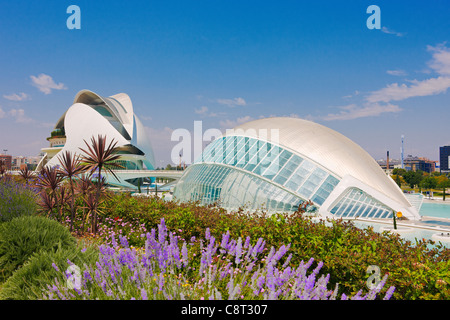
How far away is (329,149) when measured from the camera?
16625mm

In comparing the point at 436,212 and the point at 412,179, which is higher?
the point at 412,179

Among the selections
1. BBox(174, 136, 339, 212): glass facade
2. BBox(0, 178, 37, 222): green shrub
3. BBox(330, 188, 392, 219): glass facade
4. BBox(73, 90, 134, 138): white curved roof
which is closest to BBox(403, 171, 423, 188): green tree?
BBox(330, 188, 392, 219): glass facade

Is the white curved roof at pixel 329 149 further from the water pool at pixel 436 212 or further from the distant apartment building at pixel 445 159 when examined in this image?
the distant apartment building at pixel 445 159

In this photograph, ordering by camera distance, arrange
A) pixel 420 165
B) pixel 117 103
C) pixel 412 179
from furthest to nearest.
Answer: pixel 420 165
pixel 117 103
pixel 412 179

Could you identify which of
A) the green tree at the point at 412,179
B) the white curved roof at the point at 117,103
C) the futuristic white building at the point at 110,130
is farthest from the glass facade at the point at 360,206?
the green tree at the point at 412,179

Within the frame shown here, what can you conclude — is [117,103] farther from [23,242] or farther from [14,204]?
[23,242]

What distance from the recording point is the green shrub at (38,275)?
14.1 ft

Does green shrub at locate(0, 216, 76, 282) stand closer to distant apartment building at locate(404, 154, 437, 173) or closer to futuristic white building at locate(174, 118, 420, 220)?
futuristic white building at locate(174, 118, 420, 220)

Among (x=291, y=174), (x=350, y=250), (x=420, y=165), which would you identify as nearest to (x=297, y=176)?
(x=291, y=174)

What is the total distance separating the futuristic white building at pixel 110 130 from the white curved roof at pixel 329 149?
34.2 meters

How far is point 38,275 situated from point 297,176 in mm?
12448

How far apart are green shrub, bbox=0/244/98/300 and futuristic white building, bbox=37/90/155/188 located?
45271mm
